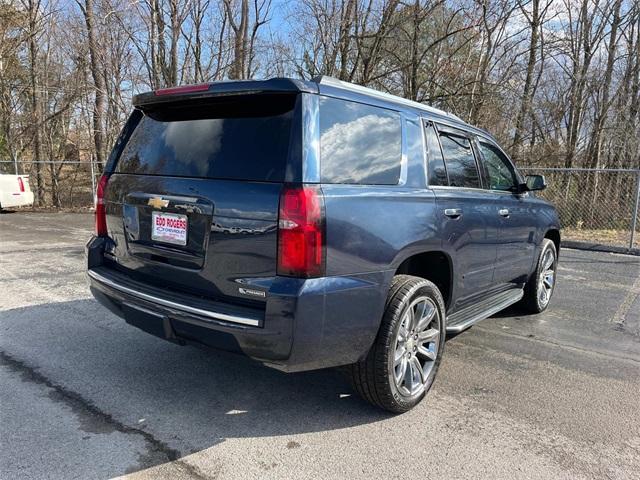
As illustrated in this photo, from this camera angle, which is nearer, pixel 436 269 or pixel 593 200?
pixel 436 269

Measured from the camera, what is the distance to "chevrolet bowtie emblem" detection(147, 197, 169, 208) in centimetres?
288

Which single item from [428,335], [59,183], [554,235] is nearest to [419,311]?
[428,335]

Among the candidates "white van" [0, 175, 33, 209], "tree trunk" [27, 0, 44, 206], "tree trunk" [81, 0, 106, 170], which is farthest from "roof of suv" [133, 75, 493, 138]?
"tree trunk" [27, 0, 44, 206]

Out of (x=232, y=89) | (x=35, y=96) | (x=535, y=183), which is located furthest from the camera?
(x=35, y=96)

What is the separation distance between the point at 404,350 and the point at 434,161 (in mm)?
1354

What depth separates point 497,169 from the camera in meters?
4.52

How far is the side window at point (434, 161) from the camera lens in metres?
3.41

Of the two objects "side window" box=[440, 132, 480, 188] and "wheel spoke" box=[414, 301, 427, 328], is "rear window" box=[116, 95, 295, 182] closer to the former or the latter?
"wheel spoke" box=[414, 301, 427, 328]

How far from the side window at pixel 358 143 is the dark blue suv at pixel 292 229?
1 centimetres

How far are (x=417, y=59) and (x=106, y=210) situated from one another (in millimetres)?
11278

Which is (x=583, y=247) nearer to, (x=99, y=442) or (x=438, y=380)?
(x=438, y=380)

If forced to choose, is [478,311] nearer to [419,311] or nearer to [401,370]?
[419,311]

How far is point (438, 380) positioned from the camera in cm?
357

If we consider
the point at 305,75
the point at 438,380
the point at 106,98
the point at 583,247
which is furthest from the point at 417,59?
the point at 438,380
